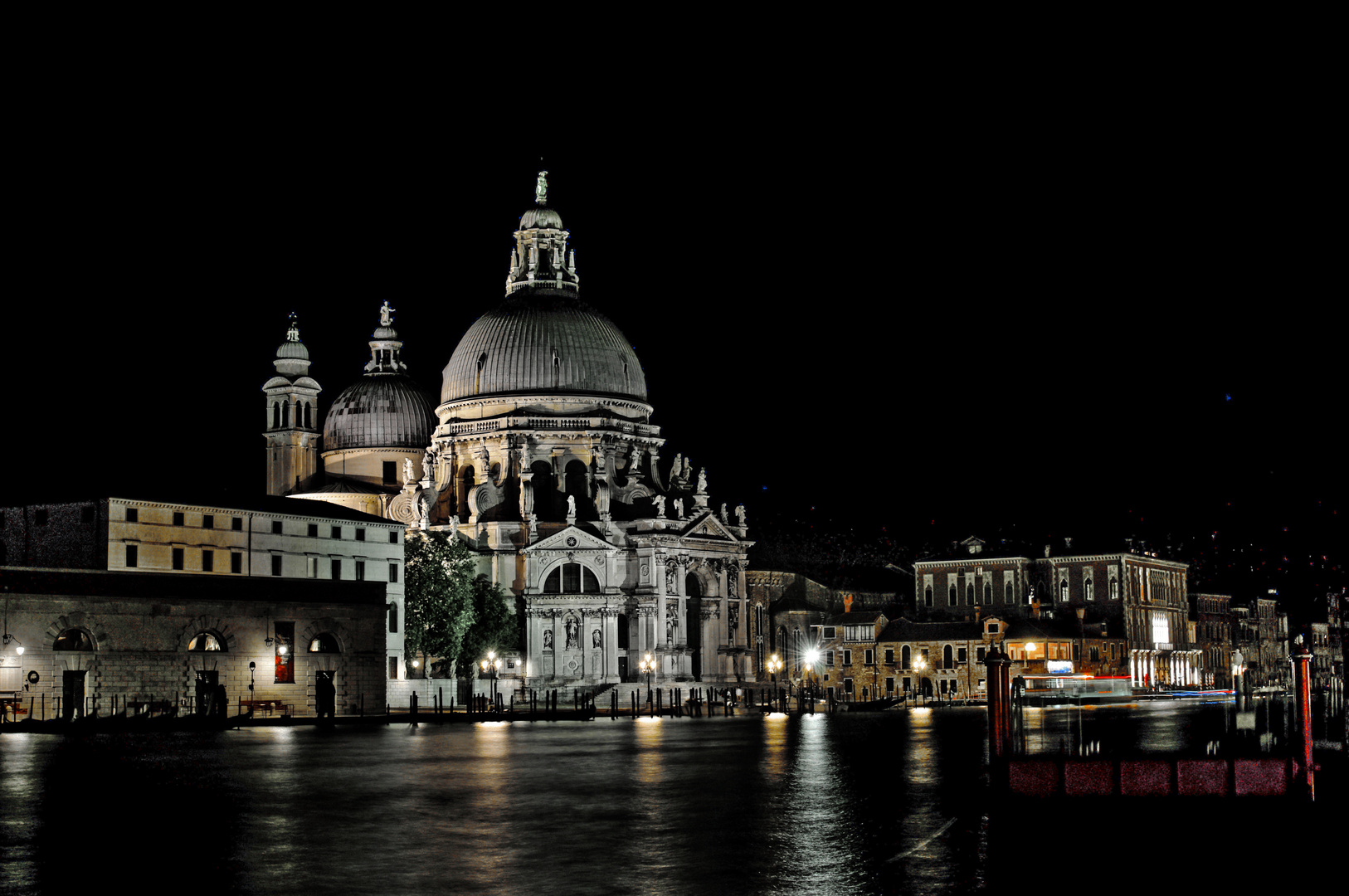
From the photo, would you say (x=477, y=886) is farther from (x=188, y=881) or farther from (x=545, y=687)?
(x=545, y=687)

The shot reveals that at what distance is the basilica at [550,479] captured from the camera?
336 feet

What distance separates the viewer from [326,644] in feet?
230


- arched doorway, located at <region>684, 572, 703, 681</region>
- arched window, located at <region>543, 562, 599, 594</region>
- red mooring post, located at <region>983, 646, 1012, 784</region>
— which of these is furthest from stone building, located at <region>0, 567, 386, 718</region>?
arched doorway, located at <region>684, 572, 703, 681</region>

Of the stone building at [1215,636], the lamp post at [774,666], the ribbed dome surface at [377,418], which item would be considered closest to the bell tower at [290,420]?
the ribbed dome surface at [377,418]

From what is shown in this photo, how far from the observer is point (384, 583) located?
7469 centimetres

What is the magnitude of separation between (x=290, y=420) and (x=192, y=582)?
44.0 m

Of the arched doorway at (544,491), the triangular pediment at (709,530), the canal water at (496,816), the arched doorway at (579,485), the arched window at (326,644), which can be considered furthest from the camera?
the arched doorway at (579,485)

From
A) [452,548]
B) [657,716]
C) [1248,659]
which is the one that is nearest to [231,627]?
[657,716]

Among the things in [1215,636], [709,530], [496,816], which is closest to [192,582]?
[496,816]

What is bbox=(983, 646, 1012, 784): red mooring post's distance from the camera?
26.7 metres

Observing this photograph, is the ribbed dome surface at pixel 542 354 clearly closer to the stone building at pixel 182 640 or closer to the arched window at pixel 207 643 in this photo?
the stone building at pixel 182 640

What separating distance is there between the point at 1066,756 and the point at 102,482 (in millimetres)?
52420

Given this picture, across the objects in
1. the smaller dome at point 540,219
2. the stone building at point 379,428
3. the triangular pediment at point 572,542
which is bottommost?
→ the triangular pediment at point 572,542

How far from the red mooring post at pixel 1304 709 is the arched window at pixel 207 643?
4344 cm
